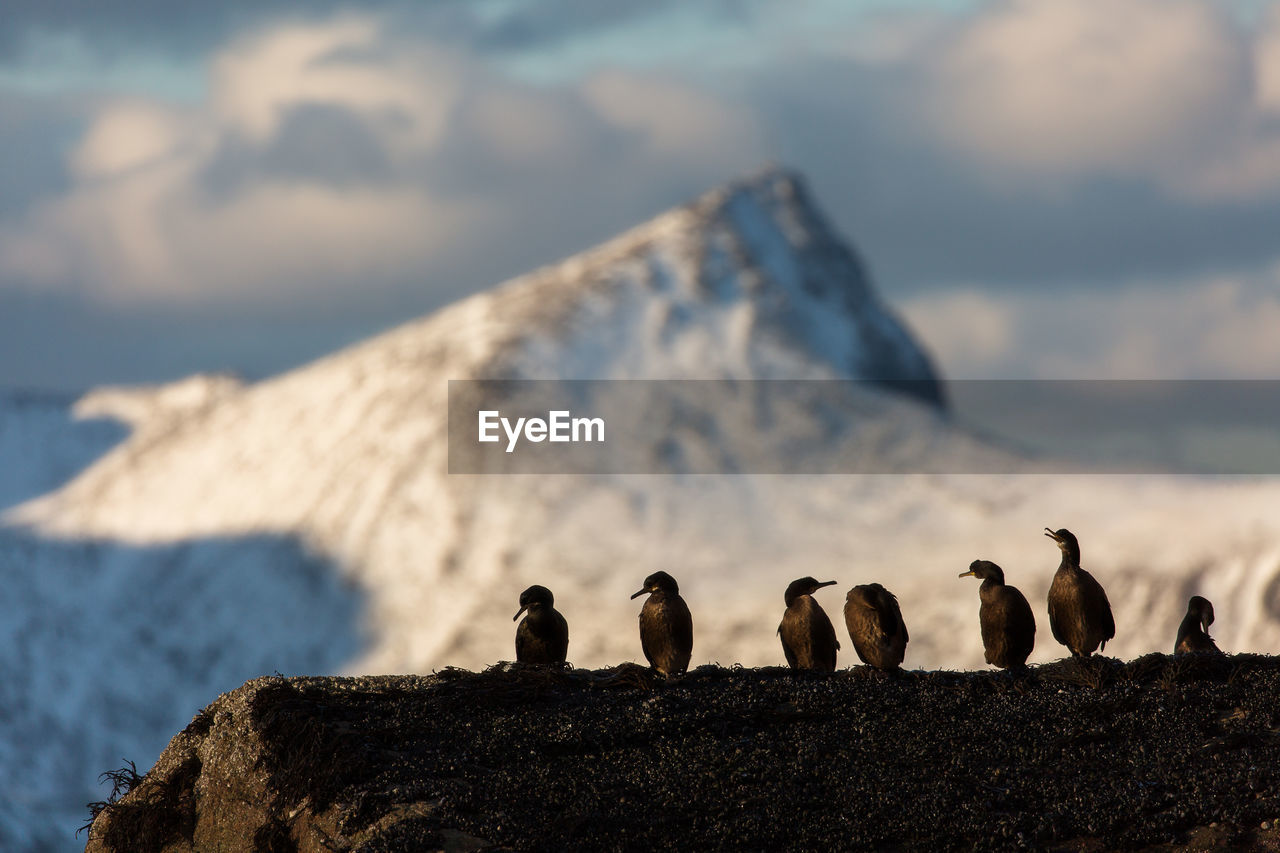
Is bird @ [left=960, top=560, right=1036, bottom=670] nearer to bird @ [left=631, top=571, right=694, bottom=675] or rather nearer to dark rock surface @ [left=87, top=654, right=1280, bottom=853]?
dark rock surface @ [left=87, top=654, right=1280, bottom=853]

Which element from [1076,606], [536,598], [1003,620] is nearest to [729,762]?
[536,598]

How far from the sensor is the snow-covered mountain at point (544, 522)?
3172 inches

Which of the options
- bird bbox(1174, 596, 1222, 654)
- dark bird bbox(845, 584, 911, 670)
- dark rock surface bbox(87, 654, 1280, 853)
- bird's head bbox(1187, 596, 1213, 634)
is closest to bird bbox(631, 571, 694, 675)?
dark rock surface bbox(87, 654, 1280, 853)

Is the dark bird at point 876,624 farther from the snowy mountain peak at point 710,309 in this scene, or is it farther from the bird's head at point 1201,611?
the snowy mountain peak at point 710,309

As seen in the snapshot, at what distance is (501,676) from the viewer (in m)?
17.9

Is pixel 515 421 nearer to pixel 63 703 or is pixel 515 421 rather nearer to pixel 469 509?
pixel 469 509

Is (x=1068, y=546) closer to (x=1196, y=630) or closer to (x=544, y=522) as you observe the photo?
(x=1196, y=630)

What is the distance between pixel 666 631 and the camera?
1888 centimetres

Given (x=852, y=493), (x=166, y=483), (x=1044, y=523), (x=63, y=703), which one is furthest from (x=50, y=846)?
(x=1044, y=523)

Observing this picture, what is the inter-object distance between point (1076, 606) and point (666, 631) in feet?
16.9

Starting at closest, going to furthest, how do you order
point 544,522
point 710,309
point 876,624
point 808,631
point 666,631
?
1. point 876,624
2. point 666,631
3. point 808,631
4. point 544,522
5. point 710,309

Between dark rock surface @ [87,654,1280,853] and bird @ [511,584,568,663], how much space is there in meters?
0.99

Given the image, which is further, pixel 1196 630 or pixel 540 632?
pixel 1196 630

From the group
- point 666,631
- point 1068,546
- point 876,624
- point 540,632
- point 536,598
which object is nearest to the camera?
point 876,624
